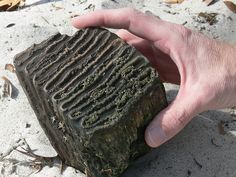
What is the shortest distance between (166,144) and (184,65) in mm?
432

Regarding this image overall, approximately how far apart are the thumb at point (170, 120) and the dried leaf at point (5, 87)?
96cm

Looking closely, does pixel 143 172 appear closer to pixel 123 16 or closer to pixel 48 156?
pixel 48 156

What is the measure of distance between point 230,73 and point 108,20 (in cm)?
65

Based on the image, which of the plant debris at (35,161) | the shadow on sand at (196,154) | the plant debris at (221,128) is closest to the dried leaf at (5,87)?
the plant debris at (35,161)

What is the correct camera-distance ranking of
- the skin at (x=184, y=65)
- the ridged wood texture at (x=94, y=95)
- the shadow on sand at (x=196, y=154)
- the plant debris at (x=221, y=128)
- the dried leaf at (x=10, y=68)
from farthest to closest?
1. the dried leaf at (x=10, y=68)
2. the plant debris at (x=221, y=128)
3. the shadow on sand at (x=196, y=154)
4. the skin at (x=184, y=65)
5. the ridged wood texture at (x=94, y=95)

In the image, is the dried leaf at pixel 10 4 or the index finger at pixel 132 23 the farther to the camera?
the dried leaf at pixel 10 4

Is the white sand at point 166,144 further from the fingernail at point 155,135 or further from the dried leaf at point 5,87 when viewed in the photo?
the fingernail at point 155,135

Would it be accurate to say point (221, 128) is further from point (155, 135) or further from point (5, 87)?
point (5, 87)

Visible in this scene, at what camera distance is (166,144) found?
96.1 inches

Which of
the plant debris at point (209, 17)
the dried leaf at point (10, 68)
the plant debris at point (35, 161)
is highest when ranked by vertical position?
the plant debris at point (209, 17)

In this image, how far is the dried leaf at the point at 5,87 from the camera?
9.04 feet

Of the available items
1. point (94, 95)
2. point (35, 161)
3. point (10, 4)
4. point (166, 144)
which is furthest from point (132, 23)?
point (10, 4)

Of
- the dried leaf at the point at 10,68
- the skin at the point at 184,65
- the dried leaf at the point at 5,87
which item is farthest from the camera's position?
the dried leaf at the point at 10,68

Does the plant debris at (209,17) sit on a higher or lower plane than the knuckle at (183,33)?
lower
